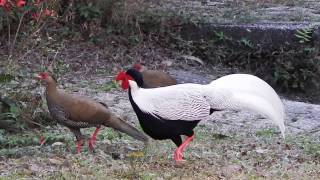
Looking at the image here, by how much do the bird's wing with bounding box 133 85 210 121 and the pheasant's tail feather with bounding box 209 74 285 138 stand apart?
0.17m

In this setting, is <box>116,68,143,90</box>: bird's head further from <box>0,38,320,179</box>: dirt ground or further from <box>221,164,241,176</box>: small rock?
<box>221,164,241,176</box>: small rock

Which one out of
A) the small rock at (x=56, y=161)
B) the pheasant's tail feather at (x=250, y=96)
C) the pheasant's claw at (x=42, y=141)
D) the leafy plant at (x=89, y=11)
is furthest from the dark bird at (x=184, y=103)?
the leafy plant at (x=89, y=11)

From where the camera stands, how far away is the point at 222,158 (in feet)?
22.0

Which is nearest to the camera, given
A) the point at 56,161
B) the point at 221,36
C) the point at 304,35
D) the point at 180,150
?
the point at 56,161

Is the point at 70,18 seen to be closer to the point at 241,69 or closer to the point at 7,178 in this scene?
the point at 241,69

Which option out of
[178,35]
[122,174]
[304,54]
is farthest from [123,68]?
[122,174]

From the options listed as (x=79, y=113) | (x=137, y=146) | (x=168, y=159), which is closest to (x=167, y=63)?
(x=137, y=146)

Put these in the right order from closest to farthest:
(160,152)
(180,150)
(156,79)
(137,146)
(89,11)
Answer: (180,150) → (160,152) → (137,146) → (156,79) → (89,11)

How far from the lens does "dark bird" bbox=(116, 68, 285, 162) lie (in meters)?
6.04

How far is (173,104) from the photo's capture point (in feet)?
19.8

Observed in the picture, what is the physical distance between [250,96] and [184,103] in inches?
21.0

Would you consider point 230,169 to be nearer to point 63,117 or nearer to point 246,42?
point 63,117

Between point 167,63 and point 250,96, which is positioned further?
point 167,63

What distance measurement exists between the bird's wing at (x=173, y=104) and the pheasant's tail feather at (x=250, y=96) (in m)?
0.17
